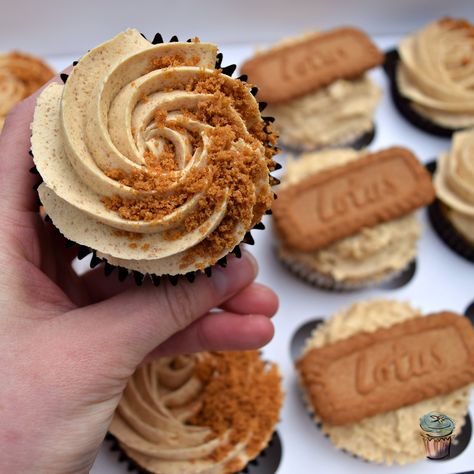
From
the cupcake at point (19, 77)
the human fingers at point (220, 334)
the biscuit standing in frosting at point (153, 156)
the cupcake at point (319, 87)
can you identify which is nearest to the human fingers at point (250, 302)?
the human fingers at point (220, 334)

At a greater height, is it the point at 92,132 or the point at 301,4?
the point at 92,132

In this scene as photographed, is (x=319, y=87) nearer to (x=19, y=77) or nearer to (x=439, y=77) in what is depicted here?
(x=439, y=77)

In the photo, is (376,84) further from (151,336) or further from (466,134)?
(151,336)

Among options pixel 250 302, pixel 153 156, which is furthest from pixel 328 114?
pixel 153 156

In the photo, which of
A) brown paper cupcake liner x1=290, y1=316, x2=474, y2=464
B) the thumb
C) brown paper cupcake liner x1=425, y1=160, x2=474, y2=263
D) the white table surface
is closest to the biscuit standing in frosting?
the thumb

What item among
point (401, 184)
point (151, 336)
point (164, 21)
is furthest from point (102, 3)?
point (151, 336)
